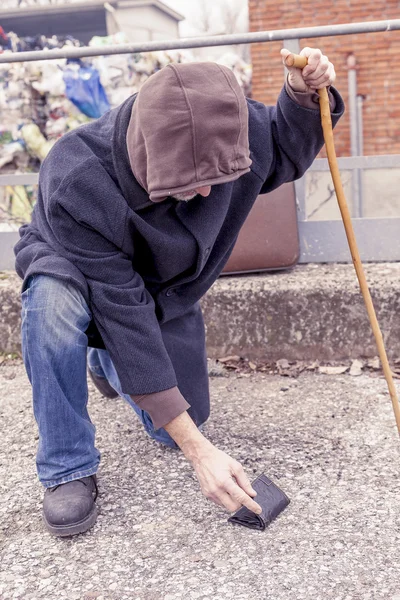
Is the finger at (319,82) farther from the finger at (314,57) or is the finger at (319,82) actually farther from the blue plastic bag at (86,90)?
the blue plastic bag at (86,90)

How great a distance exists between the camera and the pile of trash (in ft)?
18.2

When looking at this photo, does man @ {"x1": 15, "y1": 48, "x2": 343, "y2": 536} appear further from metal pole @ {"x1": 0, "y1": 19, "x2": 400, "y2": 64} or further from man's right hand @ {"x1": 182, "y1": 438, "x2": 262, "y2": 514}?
metal pole @ {"x1": 0, "y1": 19, "x2": 400, "y2": 64}

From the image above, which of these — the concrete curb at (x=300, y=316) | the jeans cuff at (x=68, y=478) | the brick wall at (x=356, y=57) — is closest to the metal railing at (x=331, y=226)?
the concrete curb at (x=300, y=316)

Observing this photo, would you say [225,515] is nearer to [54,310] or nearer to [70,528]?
[70,528]

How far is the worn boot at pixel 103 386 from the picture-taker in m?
2.66

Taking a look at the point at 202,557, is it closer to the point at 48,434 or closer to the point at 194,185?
the point at 48,434

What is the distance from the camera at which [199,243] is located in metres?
1.94

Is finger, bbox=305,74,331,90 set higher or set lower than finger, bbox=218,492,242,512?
higher

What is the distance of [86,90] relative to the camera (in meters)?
5.53

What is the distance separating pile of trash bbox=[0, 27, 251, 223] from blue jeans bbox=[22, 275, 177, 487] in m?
3.89

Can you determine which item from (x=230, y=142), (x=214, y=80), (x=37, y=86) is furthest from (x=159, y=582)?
(x=37, y=86)

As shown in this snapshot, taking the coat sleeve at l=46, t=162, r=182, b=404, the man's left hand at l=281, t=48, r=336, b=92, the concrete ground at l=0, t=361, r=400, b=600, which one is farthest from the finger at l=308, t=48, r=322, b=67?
the concrete ground at l=0, t=361, r=400, b=600

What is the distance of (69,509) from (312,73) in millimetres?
1331

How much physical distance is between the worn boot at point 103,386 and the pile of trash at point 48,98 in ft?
10.8
